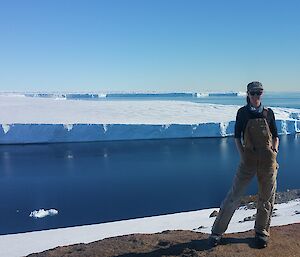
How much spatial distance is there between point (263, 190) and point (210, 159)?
669 inches

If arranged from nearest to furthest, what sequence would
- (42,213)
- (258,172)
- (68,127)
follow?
1. (258,172)
2. (42,213)
3. (68,127)

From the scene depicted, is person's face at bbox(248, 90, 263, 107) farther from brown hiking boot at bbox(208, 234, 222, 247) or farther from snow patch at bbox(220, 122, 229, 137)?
snow patch at bbox(220, 122, 229, 137)

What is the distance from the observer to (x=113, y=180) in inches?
613

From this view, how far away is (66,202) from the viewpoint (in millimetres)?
12836

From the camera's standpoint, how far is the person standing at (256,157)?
112 inches

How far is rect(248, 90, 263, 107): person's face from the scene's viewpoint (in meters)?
2.81

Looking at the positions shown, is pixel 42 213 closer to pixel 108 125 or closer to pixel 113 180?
pixel 113 180

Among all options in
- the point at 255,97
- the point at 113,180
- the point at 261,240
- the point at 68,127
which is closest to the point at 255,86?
the point at 255,97

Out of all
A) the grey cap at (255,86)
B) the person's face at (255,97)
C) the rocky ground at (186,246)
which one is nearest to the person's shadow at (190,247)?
the rocky ground at (186,246)

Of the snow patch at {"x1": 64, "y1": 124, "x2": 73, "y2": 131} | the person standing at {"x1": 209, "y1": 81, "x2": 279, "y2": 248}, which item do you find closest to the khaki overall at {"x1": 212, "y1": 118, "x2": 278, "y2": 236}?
the person standing at {"x1": 209, "y1": 81, "x2": 279, "y2": 248}

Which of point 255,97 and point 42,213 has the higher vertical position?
point 255,97

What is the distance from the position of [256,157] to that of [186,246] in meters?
0.82

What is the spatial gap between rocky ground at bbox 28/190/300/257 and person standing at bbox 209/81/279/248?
0.32ft

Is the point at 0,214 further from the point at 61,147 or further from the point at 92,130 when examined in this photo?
the point at 92,130
